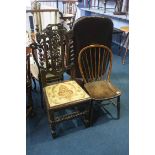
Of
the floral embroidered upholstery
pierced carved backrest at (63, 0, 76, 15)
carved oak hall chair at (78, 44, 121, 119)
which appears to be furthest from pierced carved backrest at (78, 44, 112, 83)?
pierced carved backrest at (63, 0, 76, 15)

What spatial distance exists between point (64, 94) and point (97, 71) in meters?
0.58

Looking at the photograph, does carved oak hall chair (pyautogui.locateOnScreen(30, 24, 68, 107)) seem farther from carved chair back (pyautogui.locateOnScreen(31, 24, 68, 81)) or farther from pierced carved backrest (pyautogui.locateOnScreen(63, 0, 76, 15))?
pierced carved backrest (pyautogui.locateOnScreen(63, 0, 76, 15))

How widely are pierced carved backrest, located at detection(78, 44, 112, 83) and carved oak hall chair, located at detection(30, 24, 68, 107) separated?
0.72ft

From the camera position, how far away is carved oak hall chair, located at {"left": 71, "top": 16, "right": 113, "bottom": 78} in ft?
5.78

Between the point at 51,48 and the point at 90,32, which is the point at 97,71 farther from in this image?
the point at 51,48

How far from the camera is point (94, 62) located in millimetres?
2037

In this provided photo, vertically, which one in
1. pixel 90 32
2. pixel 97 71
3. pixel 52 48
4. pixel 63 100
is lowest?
pixel 63 100

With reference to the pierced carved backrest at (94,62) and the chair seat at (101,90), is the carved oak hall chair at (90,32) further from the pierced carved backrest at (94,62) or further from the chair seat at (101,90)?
the chair seat at (101,90)

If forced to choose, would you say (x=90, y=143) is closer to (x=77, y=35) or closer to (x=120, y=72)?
(x=77, y=35)

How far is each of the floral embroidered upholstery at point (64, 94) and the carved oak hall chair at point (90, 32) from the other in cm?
33

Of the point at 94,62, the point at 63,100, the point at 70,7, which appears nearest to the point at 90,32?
the point at 94,62

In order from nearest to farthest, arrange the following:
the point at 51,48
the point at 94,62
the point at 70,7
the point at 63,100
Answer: the point at 63,100, the point at 51,48, the point at 94,62, the point at 70,7

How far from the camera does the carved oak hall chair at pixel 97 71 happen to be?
5.87ft
